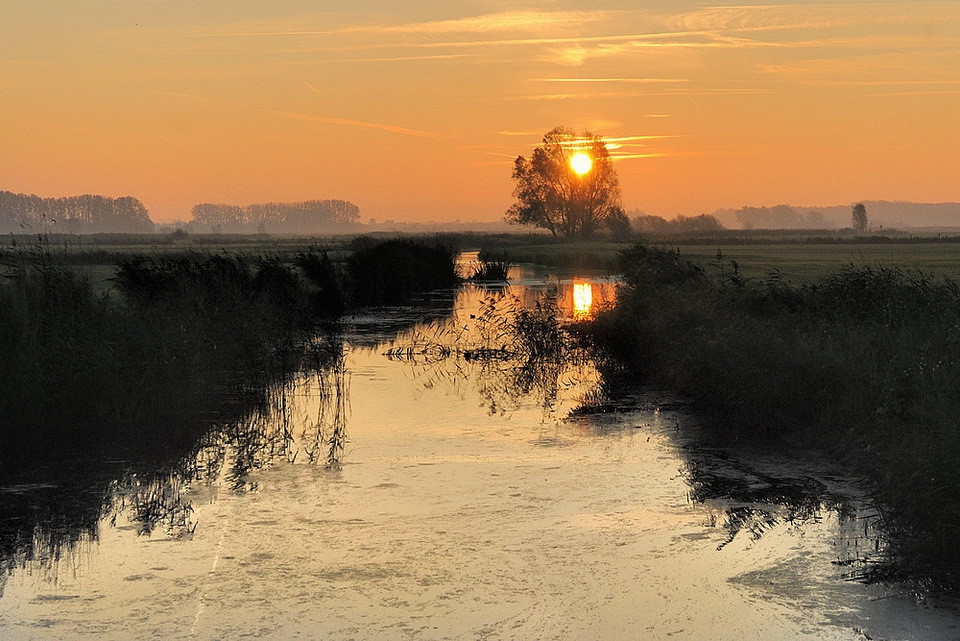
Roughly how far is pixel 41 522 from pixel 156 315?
290 inches

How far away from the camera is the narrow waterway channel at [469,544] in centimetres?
652

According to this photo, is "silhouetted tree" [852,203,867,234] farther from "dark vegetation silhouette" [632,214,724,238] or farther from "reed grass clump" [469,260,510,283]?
"reed grass clump" [469,260,510,283]

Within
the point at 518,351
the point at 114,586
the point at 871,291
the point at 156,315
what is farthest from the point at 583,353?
the point at 114,586

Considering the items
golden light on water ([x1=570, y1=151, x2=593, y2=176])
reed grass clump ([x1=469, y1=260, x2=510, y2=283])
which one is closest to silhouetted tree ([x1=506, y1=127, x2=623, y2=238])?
golden light on water ([x1=570, y1=151, x2=593, y2=176])

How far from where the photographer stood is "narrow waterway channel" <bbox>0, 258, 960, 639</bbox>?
257 inches

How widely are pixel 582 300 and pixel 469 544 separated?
28240 millimetres

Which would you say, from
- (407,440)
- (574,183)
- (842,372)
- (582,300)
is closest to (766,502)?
(842,372)

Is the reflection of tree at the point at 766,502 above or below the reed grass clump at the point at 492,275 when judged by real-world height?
below

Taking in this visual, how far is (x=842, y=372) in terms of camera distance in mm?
12773

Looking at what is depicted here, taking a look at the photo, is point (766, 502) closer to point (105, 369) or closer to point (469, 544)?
point (469, 544)

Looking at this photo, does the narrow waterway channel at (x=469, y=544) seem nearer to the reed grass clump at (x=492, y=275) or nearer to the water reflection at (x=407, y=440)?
the water reflection at (x=407, y=440)

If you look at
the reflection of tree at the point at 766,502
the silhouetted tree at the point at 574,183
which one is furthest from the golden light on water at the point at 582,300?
the silhouetted tree at the point at 574,183

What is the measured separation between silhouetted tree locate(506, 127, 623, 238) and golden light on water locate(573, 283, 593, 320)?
51668mm

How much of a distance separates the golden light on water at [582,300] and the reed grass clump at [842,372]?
6.52 m
